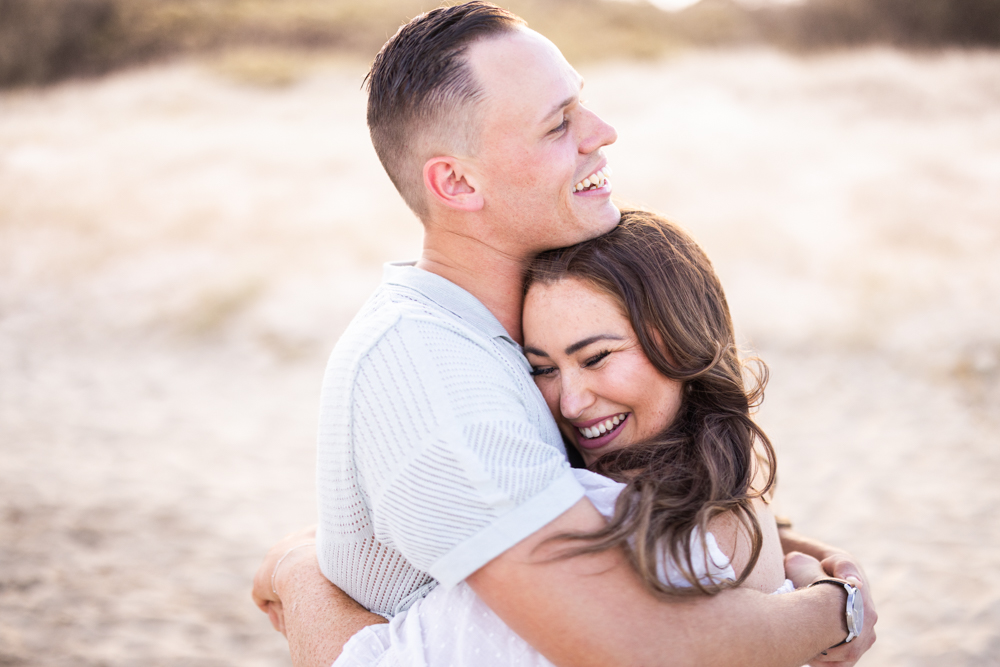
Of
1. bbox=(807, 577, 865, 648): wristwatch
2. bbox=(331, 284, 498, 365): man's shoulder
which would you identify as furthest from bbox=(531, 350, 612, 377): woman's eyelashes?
bbox=(807, 577, 865, 648): wristwatch

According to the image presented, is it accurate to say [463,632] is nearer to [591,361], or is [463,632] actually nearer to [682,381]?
[591,361]

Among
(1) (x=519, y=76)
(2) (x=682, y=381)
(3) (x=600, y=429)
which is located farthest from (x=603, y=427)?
(1) (x=519, y=76)

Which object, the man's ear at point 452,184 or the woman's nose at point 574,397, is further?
the man's ear at point 452,184

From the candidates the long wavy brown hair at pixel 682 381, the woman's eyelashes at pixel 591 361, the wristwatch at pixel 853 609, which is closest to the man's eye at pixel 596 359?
the woman's eyelashes at pixel 591 361

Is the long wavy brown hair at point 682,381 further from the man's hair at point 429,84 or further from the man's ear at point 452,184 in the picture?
the man's hair at point 429,84

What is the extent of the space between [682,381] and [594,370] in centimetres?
28

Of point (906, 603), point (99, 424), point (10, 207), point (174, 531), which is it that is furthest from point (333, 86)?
point (906, 603)

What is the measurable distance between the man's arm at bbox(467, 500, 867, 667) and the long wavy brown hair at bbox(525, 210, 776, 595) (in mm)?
103

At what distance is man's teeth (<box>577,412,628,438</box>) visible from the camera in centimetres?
216

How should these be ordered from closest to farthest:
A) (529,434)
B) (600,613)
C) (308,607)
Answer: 1. (600,613)
2. (529,434)
3. (308,607)

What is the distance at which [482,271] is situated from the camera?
2236 mm

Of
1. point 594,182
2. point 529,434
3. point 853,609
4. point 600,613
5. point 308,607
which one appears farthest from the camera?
point 594,182

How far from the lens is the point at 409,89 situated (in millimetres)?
2219

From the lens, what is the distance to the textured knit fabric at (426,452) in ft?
4.96
